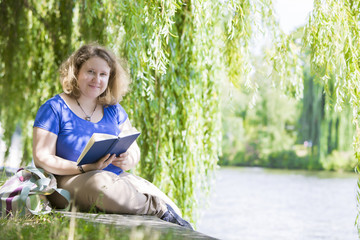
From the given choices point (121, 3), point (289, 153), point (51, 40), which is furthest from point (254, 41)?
point (289, 153)

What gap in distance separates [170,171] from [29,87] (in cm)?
225

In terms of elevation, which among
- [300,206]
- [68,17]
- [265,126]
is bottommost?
[300,206]

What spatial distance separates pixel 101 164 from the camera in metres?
2.80

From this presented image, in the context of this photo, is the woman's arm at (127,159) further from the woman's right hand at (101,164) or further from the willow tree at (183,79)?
the willow tree at (183,79)

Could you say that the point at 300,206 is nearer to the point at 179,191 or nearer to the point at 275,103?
the point at 179,191

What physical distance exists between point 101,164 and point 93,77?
1.83 feet

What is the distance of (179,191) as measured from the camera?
482 cm

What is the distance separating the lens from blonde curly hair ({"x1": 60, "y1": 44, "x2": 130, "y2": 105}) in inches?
121

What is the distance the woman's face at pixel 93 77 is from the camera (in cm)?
305

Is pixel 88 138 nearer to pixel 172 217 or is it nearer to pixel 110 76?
pixel 110 76

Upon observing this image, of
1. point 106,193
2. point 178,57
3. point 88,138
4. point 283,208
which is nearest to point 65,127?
point 88,138

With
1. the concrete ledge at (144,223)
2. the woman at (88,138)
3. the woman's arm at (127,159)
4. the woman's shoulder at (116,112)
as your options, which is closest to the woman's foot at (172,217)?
the woman at (88,138)

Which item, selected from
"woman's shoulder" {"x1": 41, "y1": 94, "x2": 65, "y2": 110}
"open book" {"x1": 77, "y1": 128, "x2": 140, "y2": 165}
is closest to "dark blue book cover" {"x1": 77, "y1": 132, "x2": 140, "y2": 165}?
"open book" {"x1": 77, "y1": 128, "x2": 140, "y2": 165}

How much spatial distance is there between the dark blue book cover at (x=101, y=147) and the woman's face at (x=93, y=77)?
1.38 feet
